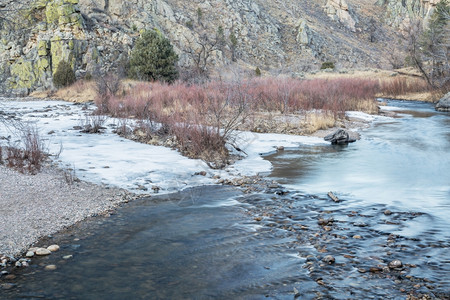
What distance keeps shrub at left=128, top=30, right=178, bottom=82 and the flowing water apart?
19364 millimetres

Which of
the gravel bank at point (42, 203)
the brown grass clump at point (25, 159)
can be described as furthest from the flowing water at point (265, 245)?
the brown grass clump at point (25, 159)

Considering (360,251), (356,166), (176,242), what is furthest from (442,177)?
(176,242)

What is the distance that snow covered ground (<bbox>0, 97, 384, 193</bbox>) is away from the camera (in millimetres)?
7922

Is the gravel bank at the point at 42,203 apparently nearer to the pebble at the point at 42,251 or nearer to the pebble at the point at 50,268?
the pebble at the point at 42,251

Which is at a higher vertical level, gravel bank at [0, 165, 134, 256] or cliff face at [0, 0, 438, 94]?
cliff face at [0, 0, 438, 94]

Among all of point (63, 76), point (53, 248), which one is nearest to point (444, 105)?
point (53, 248)

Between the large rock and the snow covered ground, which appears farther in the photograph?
the large rock

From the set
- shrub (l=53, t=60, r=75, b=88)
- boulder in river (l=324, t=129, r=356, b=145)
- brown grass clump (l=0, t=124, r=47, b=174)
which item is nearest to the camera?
brown grass clump (l=0, t=124, r=47, b=174)

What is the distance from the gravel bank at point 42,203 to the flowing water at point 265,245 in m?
0.28

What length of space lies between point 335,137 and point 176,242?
851 centimetres

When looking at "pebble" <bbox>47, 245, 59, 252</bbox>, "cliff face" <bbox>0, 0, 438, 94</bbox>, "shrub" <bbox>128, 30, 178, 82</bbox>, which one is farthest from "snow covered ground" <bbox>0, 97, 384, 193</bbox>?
"shrub" <bbox>128, 30, 178, 82</bbox>

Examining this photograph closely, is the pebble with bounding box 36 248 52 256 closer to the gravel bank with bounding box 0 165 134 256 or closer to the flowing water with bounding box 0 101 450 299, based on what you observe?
the flowing water with bounding box 0 101 450 299

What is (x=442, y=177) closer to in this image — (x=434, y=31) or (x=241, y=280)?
(x=241, y=280)

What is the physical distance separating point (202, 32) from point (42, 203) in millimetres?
50457
